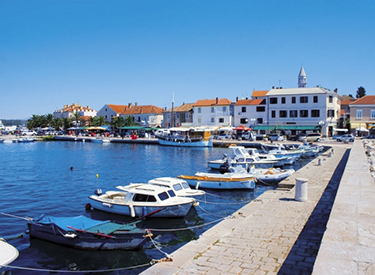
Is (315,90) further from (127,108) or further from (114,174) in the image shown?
(127,108)

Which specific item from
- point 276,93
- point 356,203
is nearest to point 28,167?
point 356,203

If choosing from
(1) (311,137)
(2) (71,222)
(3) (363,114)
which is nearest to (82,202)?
(2) (71,222)

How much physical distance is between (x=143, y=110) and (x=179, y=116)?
680 inches

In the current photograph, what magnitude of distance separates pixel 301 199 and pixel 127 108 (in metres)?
107

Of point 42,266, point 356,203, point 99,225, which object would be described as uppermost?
point 356,203

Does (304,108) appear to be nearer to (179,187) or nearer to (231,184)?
(231,184)

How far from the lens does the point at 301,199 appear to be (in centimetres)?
1805

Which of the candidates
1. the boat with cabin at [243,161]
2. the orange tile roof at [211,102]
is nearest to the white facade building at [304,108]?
the orange tile roof at [211,102]

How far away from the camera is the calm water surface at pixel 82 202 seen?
566 inches

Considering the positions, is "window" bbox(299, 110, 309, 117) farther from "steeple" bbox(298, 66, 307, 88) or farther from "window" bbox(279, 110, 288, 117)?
"steeple" bbox(298, 66, 307, 88)

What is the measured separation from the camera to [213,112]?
8625 cm

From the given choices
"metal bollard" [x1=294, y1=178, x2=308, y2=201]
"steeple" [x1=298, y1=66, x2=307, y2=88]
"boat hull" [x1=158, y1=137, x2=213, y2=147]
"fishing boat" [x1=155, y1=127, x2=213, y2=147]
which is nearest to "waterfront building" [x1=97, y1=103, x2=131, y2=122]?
"fishing boat" [x1=155, y1=127, x2=213, y2=147]

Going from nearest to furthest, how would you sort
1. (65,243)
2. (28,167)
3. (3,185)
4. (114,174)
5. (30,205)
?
(65,243) → (30,205) → (3,185) → (114,174) → (28,167)

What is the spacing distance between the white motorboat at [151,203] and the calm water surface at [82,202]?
1.49 ft
